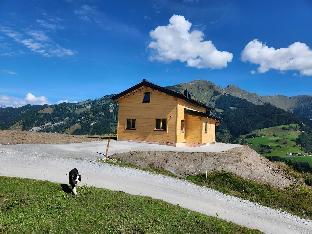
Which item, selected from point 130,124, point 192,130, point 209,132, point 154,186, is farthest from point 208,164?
point 209,132

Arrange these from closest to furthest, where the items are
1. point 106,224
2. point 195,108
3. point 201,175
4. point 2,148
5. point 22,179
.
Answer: point 106,224
point 22,179
point 201,175
point 2,148
point 195,108

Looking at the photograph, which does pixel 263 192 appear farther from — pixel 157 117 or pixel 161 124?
pixel 157 117

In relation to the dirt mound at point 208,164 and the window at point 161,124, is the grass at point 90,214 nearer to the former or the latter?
the dirt mound at point 208,164

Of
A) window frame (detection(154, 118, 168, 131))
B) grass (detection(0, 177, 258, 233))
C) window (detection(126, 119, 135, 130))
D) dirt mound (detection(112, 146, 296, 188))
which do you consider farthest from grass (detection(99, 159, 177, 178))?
window (detection(126, 119, 135, 130))

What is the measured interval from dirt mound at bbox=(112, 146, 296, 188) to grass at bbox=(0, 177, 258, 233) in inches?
484

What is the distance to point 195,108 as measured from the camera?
61.9 metres

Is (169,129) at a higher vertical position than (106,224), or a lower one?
higher

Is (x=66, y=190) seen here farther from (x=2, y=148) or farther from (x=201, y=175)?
(x=2, y=148)

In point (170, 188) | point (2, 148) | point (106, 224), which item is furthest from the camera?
point (2, 148)

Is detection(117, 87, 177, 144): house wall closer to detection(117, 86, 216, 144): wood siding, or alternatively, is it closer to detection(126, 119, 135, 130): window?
detection(117, 86, 216, 144): wood siding

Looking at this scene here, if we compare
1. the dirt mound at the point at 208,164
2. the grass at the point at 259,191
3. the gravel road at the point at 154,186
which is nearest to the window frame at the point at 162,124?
the dirt mound at the point at 208,164

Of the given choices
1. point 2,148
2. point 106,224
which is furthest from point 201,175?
point 2,148

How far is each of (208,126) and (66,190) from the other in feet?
134

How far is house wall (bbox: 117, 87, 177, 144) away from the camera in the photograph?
53875 millimetres
